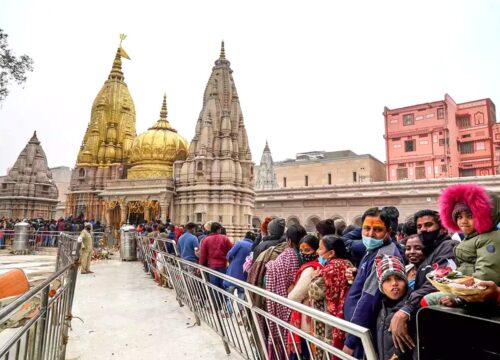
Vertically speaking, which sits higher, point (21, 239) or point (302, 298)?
point (302, 298)

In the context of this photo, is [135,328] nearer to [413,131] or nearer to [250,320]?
[250,320]

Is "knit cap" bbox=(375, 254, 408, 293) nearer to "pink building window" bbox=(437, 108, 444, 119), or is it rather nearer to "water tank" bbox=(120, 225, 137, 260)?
"water tank" bbox=(120, 225, 137, 260)

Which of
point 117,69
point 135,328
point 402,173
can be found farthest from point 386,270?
point 402,173

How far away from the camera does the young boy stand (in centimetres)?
201

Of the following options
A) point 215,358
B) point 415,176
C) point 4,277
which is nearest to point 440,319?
point 215,358

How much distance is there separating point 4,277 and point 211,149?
17029 millimetres

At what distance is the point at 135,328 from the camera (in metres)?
4.89

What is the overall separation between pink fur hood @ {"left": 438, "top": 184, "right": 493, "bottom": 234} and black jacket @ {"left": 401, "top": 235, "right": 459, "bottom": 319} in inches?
6.5

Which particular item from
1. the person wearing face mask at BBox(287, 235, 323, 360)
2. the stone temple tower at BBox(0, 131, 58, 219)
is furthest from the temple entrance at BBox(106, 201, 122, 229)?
the person wearing face mask at BBox(287, 235, 323, 360)

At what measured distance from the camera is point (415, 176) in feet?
102

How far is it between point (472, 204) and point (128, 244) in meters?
13.9

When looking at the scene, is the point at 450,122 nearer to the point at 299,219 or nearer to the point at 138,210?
the point at 299,219

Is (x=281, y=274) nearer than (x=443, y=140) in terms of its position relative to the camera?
Yes

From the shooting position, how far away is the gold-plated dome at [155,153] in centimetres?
2242
